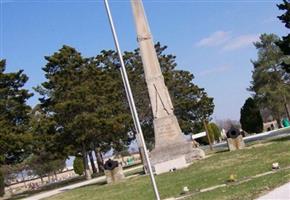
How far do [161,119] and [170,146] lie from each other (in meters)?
1.43

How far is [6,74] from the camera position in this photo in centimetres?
4325

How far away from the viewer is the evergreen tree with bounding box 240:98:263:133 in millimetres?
55656

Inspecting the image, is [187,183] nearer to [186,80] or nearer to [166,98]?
[166,98]

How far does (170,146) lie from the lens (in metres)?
25.8

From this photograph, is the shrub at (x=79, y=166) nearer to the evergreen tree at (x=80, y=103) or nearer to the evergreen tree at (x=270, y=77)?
the evergreen tree at (x=80, y=103)

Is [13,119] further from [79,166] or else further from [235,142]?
[235,142]

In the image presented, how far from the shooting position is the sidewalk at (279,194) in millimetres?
10000

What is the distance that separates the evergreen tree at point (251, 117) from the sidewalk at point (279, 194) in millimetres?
44878

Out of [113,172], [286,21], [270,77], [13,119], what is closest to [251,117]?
[270,77]

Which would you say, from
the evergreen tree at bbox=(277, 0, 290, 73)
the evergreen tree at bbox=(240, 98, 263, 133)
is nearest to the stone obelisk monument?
the evergreen tree at bbox=(277, 0, 290, 73)

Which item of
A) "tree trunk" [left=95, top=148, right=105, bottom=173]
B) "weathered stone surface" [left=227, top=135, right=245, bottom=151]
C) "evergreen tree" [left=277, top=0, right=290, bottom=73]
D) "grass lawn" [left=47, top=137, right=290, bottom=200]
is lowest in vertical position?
"grass lawn" [left=47, top=137, right=290, bottom=200]

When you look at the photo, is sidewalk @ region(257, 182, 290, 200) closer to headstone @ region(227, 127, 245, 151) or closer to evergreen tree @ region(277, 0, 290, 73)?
headstone @ region(227, 127, 245, 151)

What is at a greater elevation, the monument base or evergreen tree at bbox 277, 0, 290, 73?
evergreen tree at bbox 277, 0, 290, 73

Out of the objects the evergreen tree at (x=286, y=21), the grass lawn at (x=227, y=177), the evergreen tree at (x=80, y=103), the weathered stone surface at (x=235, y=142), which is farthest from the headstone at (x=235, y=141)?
the evergreen tree at (x=80, y=103)
